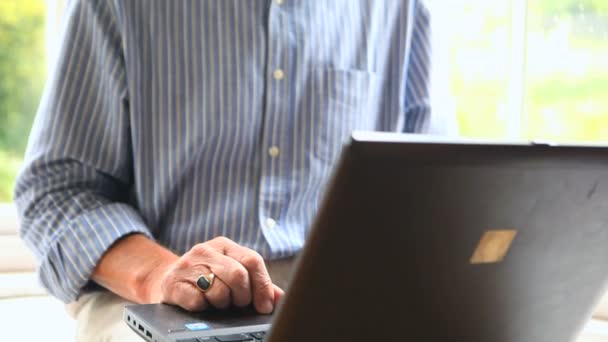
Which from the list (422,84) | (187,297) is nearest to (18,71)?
(422,84)

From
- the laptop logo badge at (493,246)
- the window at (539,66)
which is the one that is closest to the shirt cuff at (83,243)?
the laptop logo badge at (493,246)

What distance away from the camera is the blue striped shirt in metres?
1.32

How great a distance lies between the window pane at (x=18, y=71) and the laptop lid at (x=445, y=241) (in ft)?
5.30

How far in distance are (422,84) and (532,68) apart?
0.73 meters

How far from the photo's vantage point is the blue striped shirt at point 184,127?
1.32 metres

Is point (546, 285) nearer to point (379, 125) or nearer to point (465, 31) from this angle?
point (379, 125)

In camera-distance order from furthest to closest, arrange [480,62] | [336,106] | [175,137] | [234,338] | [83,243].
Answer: [480,62]
[336,106]
[175,137]
[83,243]
[234,338]

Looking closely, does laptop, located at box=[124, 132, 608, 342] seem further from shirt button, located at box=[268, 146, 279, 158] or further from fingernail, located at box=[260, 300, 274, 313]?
shirt button, located at box=[268, 146, 279, 158]

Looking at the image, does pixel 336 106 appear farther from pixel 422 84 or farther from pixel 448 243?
pixel 448 243

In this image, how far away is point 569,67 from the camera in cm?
214

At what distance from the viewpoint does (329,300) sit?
2.06 ft

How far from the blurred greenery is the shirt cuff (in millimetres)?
890

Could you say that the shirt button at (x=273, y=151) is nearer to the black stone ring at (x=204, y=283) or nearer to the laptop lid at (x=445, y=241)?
the black stone ring at (x=204, y=283)

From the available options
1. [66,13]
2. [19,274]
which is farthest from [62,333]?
[66,13]
